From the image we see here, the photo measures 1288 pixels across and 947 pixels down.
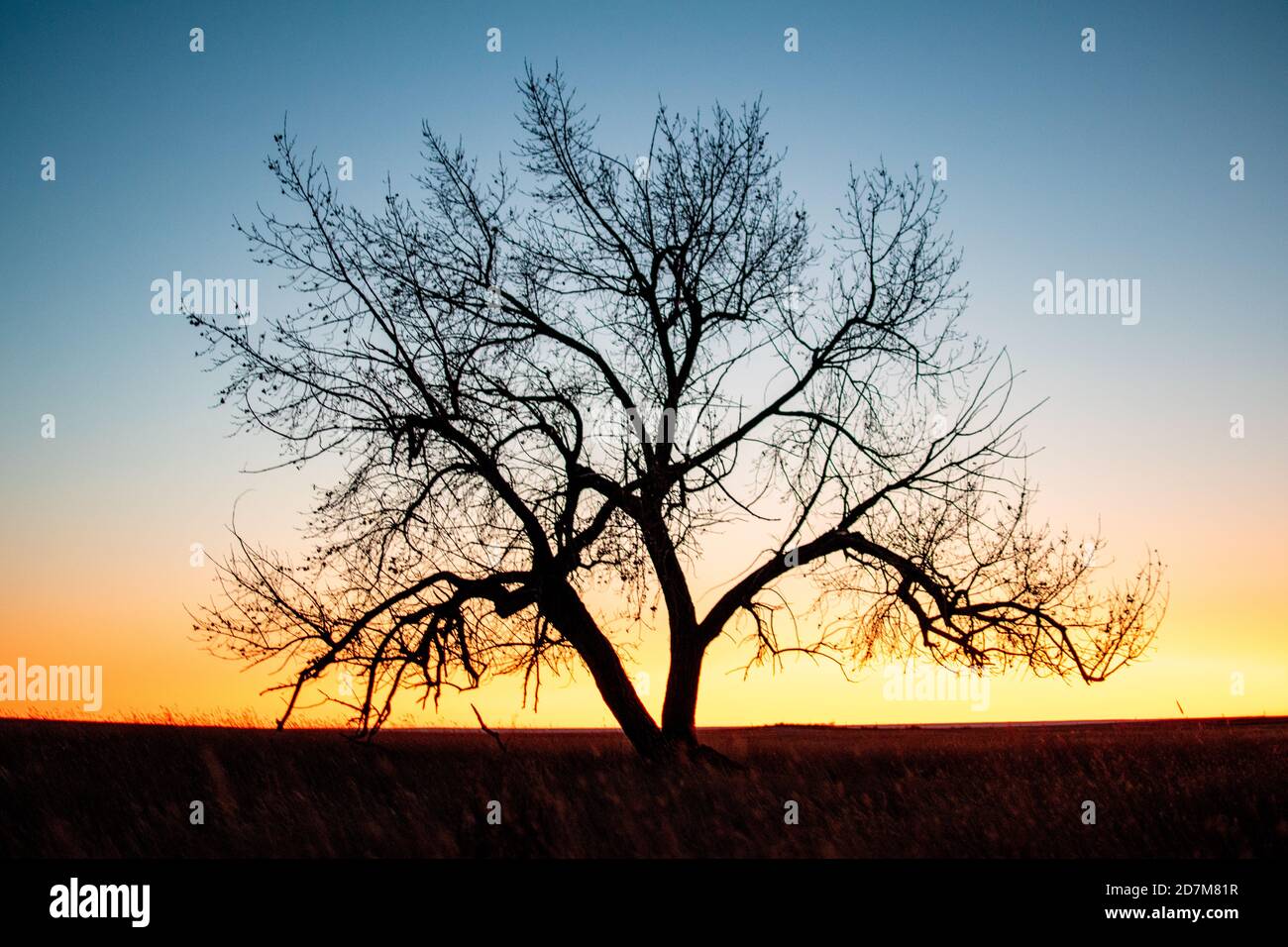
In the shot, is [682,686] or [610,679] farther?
[682,686]

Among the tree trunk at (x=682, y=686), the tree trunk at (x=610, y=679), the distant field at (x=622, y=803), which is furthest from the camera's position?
the tree trunk at (x=682, y=686)

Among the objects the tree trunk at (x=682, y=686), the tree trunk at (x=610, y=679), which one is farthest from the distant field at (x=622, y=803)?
the tree trunk at (x=682, y=686)

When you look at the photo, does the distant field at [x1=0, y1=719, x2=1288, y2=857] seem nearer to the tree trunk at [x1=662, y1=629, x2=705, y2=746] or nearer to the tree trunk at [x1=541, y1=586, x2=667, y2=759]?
the tree trunk at [x1=541, y1=586, x2=667, y2=759]

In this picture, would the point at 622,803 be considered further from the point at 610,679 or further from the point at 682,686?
the point at 682,686

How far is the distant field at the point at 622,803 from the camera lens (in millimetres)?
7512

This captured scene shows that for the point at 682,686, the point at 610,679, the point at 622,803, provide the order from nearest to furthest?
the point at 622,803, the point at 610,679, the point at 682,686

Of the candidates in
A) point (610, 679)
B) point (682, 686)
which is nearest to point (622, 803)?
point (610, 679)

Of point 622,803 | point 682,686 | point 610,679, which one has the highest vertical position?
point 610,679

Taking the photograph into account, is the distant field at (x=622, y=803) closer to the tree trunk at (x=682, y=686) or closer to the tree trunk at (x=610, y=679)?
the tree trunk at (x=610, y=679)

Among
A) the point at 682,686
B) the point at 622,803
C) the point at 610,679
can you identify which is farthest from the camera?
the point at 682,686

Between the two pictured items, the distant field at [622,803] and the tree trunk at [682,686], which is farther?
the tree trunk at [682,686]

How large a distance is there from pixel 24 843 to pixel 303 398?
511cm

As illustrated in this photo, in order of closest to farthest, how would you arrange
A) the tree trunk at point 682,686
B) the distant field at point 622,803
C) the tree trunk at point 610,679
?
the distant field at point 622,803
the tree trunk at point 610,679
the tree trunk at point 682,686

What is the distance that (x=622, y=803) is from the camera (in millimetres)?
9008
